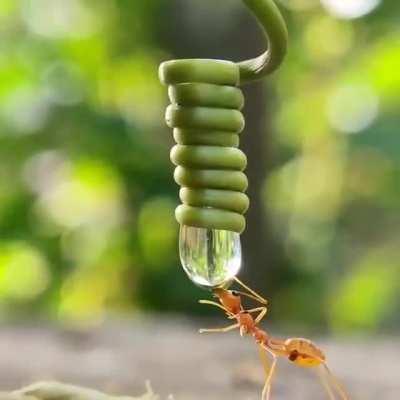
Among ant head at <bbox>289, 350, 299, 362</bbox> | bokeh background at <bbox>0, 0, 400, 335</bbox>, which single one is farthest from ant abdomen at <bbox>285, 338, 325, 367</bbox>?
bokeh background at <bbox>0, 0, 400, 335</bbox>

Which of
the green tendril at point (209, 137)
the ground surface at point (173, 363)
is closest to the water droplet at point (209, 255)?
the green tendril at point (209, 137)

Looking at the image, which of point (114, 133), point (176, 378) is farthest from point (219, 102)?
point (114, 133)

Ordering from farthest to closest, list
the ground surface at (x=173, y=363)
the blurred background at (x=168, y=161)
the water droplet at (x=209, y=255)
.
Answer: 1. the blurred background at (x=168, y=161)
2. the ground surface at (x=173, y=363)
3. the water droplet at (x=209, y=255)

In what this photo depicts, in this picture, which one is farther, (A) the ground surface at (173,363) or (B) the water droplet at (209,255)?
(A) the ground surface at (173,363)

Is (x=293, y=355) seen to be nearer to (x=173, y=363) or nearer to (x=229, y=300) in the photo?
(x=229, y=300)

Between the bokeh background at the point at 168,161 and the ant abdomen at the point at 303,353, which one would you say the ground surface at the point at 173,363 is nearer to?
the ant abdomen at the point at 303,353

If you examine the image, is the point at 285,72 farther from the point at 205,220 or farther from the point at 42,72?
the point at 205,220

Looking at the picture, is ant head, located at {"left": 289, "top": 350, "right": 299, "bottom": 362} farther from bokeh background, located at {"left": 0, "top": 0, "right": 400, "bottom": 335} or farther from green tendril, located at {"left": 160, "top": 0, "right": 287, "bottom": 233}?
bokeh background, located at {"left": 0, "top": 0, "right": 400, "bottom": 335}
